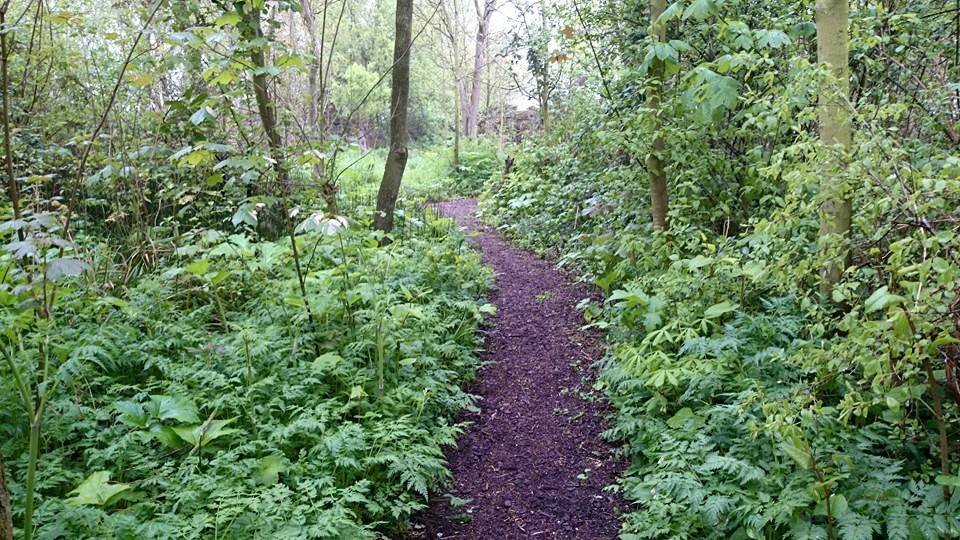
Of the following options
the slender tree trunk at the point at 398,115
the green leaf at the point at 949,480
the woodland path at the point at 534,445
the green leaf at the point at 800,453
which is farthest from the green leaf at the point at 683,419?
the slender tree trunk at the point at 398,115

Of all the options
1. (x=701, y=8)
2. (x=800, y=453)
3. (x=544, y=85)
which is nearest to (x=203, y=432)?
(x=800, y=453)

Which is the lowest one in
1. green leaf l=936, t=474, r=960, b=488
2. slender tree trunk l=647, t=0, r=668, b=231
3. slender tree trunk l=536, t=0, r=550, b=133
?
green leaf l=936, t=474, r=960, b=488

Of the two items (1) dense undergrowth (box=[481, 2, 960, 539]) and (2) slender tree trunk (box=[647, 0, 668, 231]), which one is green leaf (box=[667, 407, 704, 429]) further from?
(2) slender tree trunk (box=[647, 0, 668, 231])

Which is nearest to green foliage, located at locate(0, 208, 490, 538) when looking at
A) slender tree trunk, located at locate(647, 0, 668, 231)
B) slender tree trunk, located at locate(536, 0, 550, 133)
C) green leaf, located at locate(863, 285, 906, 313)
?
slender tree trunk, located at locate(647, 0, 668, 231)

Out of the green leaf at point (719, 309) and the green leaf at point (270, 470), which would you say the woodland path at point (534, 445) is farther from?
the green leaf at point (719, 309)

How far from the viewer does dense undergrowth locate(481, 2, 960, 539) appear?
7.79 ft

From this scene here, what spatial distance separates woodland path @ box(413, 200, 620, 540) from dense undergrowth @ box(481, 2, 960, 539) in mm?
226

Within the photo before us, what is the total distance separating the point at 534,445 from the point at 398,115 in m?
4.84

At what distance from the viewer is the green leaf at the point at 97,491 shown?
259 cm

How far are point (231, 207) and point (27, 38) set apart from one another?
8.67ft

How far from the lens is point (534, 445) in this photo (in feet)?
13.3

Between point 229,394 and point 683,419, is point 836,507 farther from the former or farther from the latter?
point 229,394

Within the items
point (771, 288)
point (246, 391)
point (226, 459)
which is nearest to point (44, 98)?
point (246, 391)

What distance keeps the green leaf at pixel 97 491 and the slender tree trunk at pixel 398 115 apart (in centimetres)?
466
